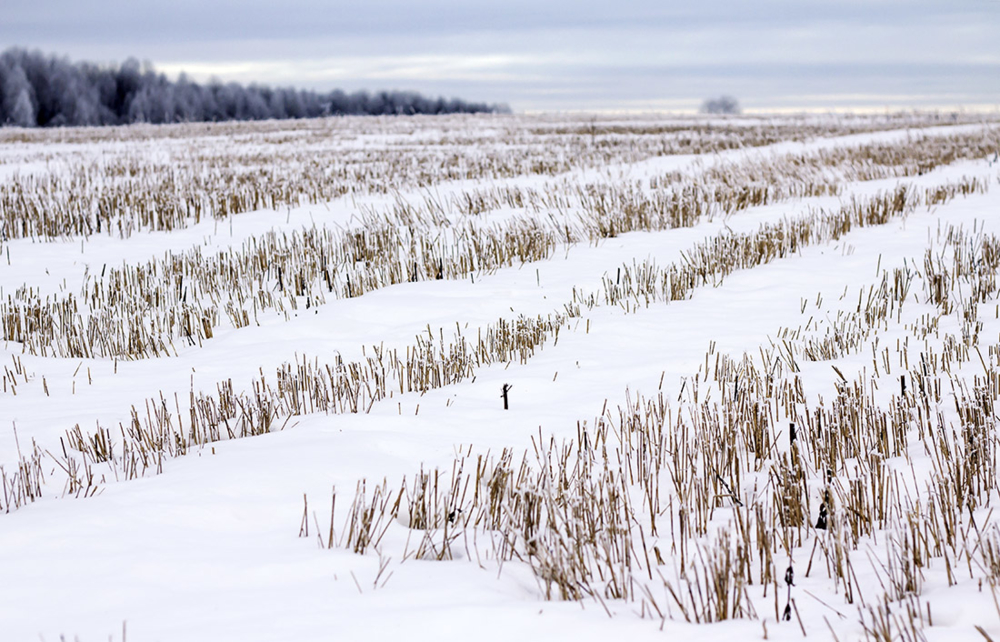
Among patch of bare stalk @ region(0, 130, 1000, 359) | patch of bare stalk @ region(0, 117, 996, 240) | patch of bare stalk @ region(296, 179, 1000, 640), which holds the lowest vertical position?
patch of bare stalk @ region(296, 179, 1000, 640)

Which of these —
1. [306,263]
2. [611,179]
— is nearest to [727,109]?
[611,179]

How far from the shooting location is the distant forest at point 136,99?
7925 centimetres

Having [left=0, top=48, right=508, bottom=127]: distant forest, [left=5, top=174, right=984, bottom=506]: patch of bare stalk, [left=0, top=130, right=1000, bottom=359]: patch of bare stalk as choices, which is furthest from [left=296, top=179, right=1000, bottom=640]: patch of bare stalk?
[left=0, top=48, right=508, bottom=127]: distant forest

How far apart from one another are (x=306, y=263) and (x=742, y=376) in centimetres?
492

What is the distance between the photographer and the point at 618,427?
4.03 metres

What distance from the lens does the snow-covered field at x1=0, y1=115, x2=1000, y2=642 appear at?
232cm

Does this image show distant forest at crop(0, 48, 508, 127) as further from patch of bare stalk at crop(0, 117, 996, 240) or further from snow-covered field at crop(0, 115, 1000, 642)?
snow-covered field at crop(0, 115, 1000, 642)

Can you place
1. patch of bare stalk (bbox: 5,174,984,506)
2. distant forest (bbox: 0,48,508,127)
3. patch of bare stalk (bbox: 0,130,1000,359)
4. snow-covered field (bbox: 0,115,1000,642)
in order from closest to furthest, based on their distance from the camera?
snow-covered field (bbox: 0,115,1000,642)
patch of bare stalk (bbox: 5,174,984,506)
patch of bare stalk (bbox: 0,130,1000,359)
distant forest (bbox: 0,48,508,127)

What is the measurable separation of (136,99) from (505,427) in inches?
3695

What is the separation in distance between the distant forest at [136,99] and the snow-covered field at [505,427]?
65711 millimetres

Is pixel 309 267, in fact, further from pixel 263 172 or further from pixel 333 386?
pixel 263 172

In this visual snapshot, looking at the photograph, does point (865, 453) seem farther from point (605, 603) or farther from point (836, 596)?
point (605, 603)

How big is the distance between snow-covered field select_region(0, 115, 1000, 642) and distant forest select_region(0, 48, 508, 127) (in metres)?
65.7

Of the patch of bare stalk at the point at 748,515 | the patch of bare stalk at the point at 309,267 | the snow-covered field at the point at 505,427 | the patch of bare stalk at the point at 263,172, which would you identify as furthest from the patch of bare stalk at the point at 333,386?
the patch of bare stalk at the point at 263,172
